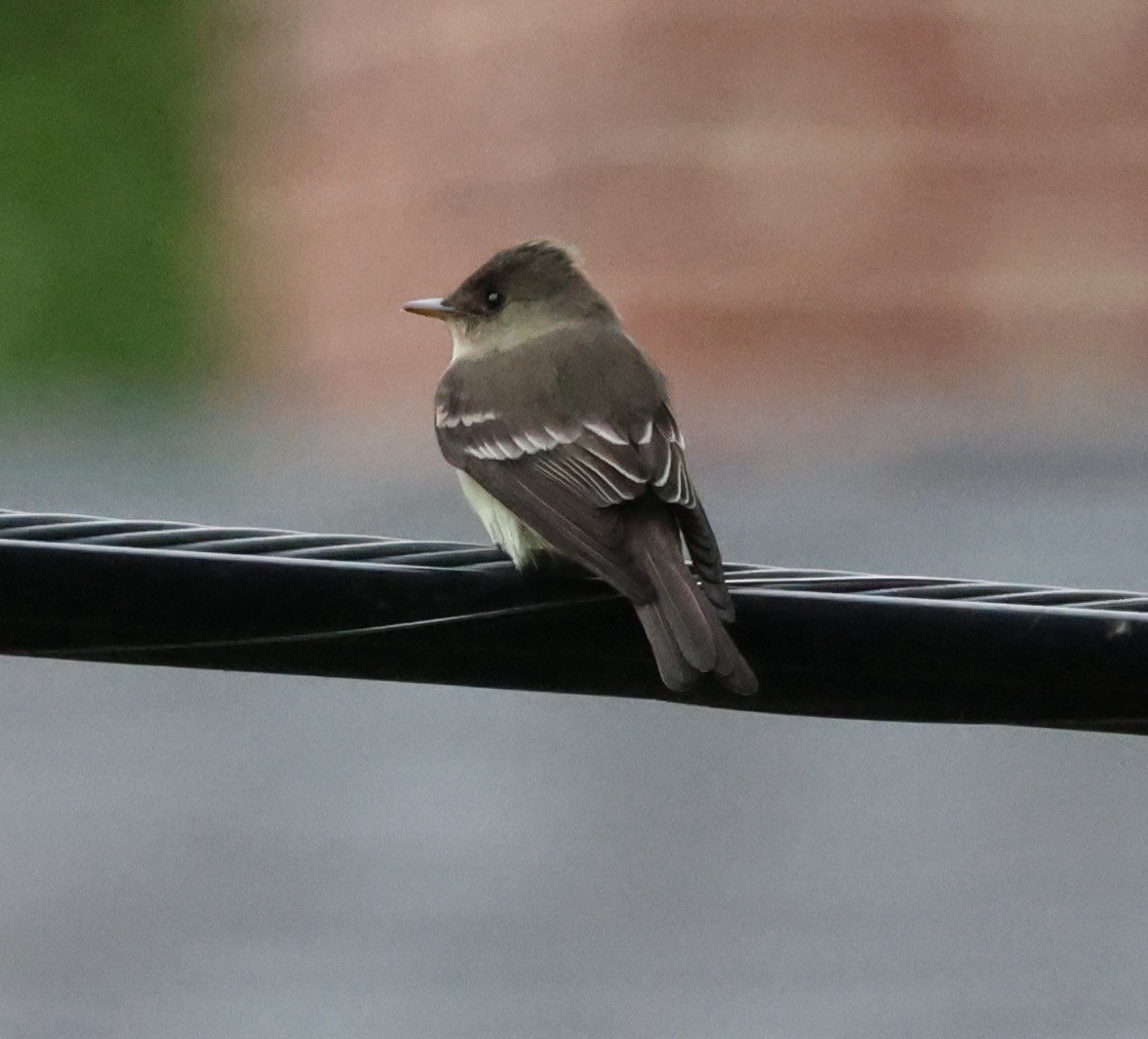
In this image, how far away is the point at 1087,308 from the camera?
28.2ft

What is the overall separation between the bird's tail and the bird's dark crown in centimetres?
152

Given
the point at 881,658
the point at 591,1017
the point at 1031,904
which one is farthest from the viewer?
the point at 1031,904

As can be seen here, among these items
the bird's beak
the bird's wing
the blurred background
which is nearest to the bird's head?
the bird's beak

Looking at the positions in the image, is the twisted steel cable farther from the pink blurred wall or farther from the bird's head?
the pink blurred wall

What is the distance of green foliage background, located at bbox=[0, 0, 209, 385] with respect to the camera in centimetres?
1218

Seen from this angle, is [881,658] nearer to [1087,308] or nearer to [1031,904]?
[1031,904]

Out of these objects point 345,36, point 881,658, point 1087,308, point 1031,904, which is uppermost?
point 345,36

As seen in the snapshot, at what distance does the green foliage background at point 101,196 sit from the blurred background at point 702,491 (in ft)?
5.04

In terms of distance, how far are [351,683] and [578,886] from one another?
5.52 feet

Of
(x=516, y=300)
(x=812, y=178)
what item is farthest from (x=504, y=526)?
(x=812, y=178)

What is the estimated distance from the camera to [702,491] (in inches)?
334

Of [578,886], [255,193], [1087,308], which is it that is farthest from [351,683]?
[255,193]

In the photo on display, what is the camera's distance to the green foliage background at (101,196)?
12180mm

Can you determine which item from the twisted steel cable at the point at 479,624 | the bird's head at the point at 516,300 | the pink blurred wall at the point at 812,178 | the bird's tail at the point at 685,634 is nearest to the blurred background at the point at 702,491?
the pink blurred wall at the point at 812,178
